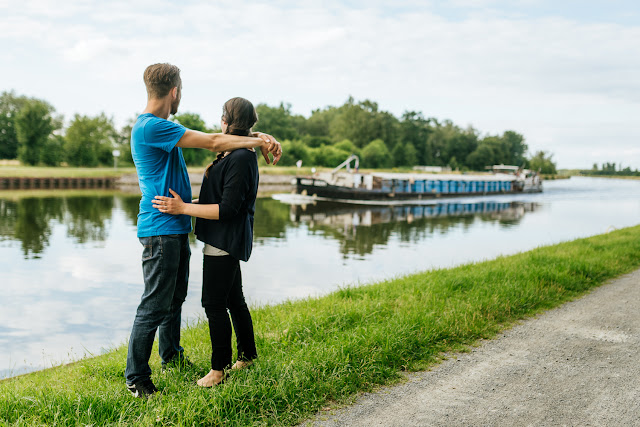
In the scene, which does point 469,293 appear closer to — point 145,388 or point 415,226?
point 145,388

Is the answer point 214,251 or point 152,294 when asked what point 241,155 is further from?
point 152,294

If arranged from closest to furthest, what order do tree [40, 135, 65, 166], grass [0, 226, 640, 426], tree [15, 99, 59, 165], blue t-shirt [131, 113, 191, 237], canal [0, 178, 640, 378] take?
grass [0, 226, 640, 426], blue t-shirt [131, 113, 191, 237], canal [0, 178, 640, 378], tree [15, 99, 59, 165], tree [40, 135, 65, 166]

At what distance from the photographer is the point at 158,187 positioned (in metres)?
3.10

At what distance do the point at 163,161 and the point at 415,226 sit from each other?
67.5 ft

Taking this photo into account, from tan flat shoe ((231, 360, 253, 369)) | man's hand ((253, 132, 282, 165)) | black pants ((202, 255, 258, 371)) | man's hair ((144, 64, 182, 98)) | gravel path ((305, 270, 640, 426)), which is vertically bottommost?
gravel path ((305, 270, 640, 426))

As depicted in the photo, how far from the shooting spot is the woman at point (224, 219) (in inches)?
122

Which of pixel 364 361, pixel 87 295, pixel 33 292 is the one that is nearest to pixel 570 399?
pixel 364 361

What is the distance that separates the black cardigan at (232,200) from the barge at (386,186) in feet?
109

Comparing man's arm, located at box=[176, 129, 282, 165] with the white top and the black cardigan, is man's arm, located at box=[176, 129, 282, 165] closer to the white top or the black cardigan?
the black cardigan

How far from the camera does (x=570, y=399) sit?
330cm

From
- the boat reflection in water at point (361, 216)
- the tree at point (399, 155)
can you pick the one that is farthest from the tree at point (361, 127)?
the boat reflection in water at point (361, 216)

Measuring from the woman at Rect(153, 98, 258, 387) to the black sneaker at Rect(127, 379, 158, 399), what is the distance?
0.28m

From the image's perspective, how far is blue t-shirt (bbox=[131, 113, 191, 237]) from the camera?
9.78 ft

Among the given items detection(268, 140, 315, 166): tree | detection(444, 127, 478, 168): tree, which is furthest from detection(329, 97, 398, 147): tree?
detection(268, 140, 315, 166): tree
